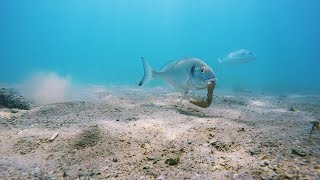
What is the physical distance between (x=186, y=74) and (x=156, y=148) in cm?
222

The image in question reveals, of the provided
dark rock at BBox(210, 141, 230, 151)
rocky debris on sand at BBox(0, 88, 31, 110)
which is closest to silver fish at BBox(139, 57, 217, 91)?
dark rock at BBox(210, 141, 230, 151)

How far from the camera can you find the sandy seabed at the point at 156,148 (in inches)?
98.5

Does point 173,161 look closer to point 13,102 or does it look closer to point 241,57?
point 13,102

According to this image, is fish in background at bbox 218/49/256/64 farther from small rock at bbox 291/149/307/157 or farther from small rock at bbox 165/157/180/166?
small rock at bbox 165/157/180/166

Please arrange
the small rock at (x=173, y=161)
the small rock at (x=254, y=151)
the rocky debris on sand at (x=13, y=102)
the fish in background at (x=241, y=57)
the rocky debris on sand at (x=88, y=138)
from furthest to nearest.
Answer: the fish in background at (x=241, y=57) < the rocky debris on sand at (x=13, y=102) < the rocky debris on sand at (x=88, y=138) < the small rock at (x=254, y=151) < the small rock at (x=173, y=161)

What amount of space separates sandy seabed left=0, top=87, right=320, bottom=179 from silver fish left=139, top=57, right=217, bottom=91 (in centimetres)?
85

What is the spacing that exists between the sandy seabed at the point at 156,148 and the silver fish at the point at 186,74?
33.3 inches

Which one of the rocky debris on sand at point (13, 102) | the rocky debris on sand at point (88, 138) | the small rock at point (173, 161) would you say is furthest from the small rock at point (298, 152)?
the rocky debris on sand at point (13, 102)

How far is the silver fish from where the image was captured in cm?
473

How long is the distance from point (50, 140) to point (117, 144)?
0.91 meters

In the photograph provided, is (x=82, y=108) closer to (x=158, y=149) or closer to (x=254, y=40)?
(x=158, y=149)

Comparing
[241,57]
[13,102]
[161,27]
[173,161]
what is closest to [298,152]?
[173,161]

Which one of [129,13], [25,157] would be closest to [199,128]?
[25,157]

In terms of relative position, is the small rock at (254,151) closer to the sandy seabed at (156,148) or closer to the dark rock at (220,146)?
the sandy seabed at (156,148)
